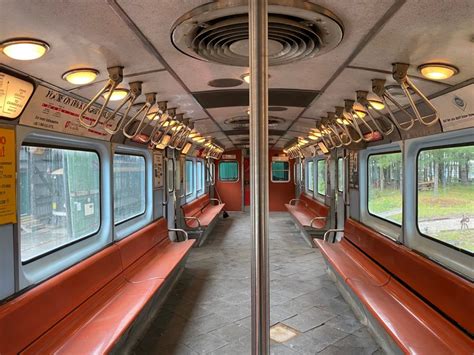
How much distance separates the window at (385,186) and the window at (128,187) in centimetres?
391

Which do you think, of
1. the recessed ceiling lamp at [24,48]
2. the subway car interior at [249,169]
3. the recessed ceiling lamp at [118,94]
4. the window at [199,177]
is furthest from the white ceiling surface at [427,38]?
the window at [199,177]

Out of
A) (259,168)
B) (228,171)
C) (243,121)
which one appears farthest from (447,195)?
(228,171)

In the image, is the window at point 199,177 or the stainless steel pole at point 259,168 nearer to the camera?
the stainless steel pole at point 259,168

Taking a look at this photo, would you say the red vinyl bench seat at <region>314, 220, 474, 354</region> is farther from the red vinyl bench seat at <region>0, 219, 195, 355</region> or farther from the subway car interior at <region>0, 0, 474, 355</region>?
the red vinyl bench seat at <region>0, 219, 195, 355</region>

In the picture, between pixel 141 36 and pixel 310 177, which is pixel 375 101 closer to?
pixel 141 36

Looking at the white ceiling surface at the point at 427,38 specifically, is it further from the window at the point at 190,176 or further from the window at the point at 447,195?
the window at the point at 190,176

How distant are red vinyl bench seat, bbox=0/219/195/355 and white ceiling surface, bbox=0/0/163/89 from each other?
1674 millimetres

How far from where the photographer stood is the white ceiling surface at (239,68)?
1.69 metres

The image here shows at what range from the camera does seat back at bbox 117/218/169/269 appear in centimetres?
474

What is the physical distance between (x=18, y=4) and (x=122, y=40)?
2.00ft

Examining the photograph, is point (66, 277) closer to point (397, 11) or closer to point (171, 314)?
point (171, 314)

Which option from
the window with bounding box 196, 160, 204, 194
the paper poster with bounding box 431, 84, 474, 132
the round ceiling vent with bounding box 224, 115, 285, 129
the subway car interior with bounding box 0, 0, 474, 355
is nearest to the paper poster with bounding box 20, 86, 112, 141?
the subway car interior with bounding box 0, 0, 474, 355

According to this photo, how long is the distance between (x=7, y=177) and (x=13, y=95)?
1.88 ft

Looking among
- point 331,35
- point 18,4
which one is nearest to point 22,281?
point 18,4
